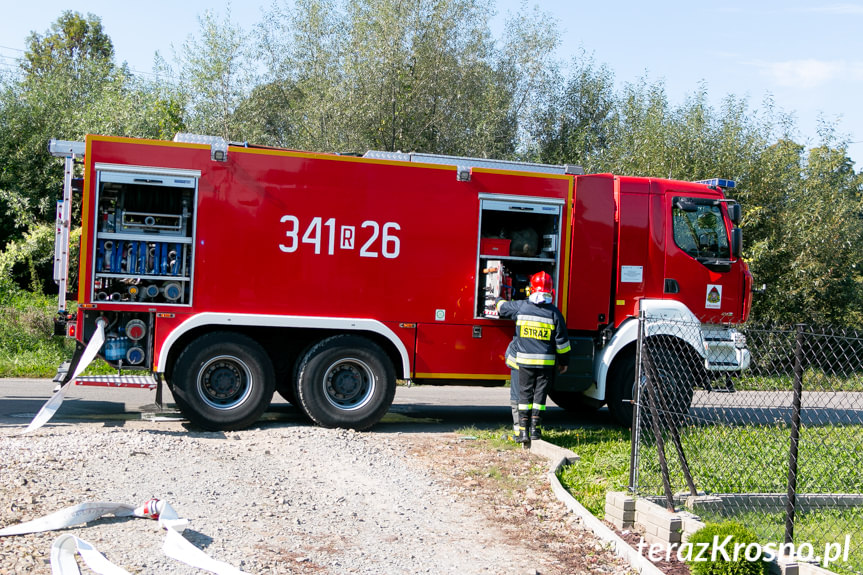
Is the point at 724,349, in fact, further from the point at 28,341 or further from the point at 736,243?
the point at 28,341

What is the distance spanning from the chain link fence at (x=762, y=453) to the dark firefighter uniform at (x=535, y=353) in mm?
1154

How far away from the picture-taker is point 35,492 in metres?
5.70

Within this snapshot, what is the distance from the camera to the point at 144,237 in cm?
855

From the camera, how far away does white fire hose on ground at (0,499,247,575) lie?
443 cm

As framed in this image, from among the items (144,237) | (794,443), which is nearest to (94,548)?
(794,443)

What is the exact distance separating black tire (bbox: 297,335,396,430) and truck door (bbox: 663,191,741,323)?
12.3ft

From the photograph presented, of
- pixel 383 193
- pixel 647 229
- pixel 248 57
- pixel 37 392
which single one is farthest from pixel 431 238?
pixel 248 57

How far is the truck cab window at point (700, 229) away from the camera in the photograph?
33.0 ft

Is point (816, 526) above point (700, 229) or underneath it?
underneath

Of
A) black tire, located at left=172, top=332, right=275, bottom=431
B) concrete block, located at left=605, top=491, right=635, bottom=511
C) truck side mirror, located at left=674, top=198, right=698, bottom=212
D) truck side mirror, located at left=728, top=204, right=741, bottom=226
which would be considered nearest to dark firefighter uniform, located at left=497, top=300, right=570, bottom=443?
truck side mirror, located at left=674, top=198, right=698, bottom=212

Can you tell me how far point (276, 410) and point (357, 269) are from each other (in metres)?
2.56

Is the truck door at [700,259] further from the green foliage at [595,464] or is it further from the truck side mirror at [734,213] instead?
the green foliage at [595,464]

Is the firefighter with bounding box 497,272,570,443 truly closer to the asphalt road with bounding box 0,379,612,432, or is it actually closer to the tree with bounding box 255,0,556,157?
the asphalt road with bounding box 0,379,612,432

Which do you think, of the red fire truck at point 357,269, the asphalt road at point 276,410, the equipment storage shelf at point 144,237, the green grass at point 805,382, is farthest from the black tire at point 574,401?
the equipment storage shelf at point 144,237
